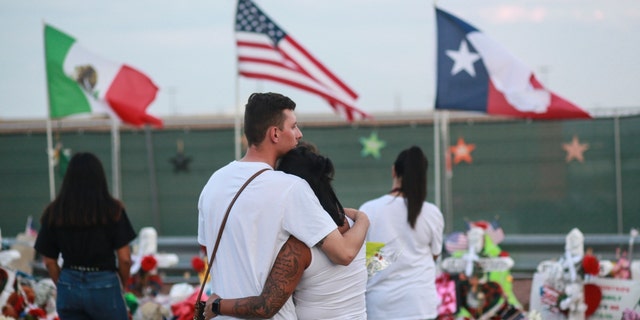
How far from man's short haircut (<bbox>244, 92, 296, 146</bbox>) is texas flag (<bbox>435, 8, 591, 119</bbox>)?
657 centimetres

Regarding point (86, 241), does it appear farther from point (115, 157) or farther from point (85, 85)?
point (115, 157)

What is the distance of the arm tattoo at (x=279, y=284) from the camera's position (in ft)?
12.7

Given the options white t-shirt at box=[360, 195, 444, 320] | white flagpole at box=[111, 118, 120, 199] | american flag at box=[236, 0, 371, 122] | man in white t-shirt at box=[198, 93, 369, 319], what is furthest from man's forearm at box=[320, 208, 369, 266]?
white flagpole at box=[111, 118, 120, 199]

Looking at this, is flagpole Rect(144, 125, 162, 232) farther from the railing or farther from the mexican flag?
the railing

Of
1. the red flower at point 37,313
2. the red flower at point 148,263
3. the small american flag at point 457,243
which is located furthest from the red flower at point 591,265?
the red flower at point 37,313

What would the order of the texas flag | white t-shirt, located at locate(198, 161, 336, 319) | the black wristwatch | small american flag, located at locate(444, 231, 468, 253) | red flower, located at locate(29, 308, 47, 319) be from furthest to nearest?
the texas flag → small american flag, located at locate(444, 231, 468, 253) → red flower, located at locate(29, 308, 47, 319) → the black wristwatch → white t-shirt, located at locate(198, 161, 336, 319)

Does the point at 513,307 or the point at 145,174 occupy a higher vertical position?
the point at 145,174

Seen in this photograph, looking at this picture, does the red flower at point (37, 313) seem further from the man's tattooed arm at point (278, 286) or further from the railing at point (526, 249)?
the man's tattooed arm at point (278, 286)

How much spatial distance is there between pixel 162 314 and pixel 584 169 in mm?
6254

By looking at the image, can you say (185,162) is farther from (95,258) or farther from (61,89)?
(95,258)

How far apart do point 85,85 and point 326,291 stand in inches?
351

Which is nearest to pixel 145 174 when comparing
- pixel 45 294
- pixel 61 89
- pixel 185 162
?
pixel 185 162

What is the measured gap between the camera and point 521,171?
12414mm

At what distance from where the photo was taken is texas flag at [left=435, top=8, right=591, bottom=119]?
10.2 meters
